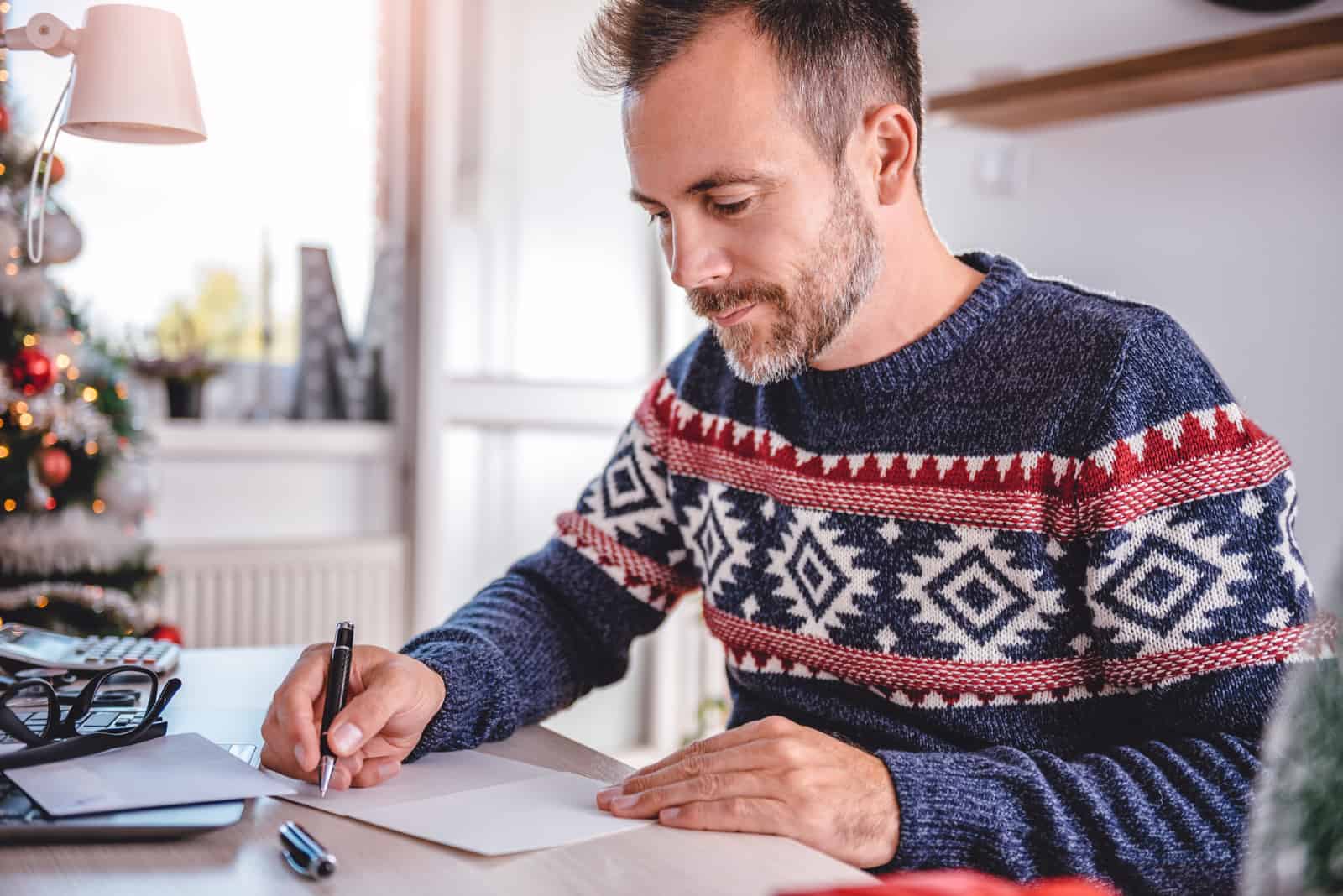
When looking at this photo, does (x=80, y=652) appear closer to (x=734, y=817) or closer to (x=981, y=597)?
(x=734, y=817)

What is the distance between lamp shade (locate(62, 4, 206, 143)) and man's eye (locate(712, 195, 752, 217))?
454 mm

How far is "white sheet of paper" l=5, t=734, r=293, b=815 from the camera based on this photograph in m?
0.75

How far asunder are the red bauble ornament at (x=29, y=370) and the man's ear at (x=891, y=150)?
1.46m

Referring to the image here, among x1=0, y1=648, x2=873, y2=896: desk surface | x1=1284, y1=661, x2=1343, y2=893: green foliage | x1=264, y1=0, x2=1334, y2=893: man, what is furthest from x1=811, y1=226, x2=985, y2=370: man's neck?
x1=1284, y1=661, x2=1343, y2=893: green foliage

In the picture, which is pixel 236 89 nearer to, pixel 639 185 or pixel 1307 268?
pixel 639 185

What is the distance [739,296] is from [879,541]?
0.26 metres

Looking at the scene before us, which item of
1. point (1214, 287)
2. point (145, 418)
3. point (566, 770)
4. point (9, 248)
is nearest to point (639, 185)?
point (566, 770)

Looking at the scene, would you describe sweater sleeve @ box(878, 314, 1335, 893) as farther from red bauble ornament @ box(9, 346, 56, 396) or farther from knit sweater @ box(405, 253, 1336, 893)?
red bauble ornament @ box(9, 346, 56, 396)

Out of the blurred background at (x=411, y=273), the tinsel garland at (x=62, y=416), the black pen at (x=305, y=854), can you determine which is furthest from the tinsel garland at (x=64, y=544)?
the black pen at (x=305, y=854)

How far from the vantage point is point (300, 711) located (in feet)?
2.94

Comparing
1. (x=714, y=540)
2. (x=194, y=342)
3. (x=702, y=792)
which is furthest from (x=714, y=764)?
(x=194, y=342)

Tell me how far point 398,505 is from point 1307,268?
198 cm

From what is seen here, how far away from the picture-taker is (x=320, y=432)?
2896mm

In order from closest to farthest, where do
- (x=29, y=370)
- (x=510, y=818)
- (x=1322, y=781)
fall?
(x=1322, y=781) → (x=510, y=818) → (x=29, y=370)
